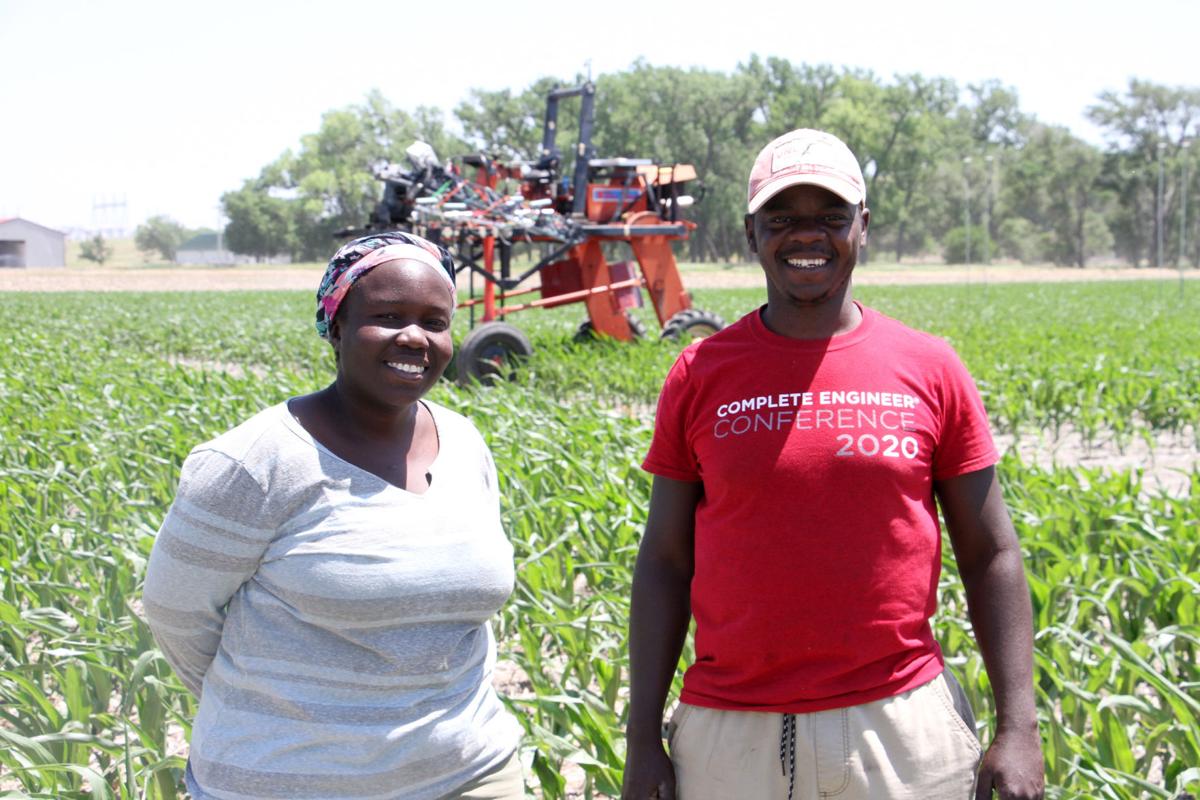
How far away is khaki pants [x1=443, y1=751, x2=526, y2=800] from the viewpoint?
2.00 m

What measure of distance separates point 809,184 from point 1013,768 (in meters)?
0.96

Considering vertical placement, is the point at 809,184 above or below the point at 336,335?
above

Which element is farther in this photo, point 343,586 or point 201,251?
point 201,251

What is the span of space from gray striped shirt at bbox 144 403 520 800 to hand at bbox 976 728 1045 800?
0.83 m

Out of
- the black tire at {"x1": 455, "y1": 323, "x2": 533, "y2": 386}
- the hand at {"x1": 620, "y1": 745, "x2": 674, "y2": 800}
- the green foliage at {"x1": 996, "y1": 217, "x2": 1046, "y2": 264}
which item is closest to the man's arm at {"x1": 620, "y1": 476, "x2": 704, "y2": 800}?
the hand at {"x1": 620, "y1": 745, "x2": 674, "y2": 800}

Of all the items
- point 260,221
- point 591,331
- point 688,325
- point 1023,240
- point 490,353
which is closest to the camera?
point 490,353

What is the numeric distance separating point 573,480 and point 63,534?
230 cm

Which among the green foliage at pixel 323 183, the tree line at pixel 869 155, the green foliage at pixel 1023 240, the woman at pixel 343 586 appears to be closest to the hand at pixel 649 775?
the woman at pixel 343 586

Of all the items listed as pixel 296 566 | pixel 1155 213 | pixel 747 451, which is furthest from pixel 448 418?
pixel 1155 213

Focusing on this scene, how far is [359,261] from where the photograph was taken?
200 cm

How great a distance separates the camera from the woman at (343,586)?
1852mm

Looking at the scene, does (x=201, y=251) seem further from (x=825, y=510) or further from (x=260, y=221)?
(x=825, y=510)

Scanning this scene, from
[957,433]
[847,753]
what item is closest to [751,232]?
[957,433]

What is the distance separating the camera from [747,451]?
1873mm
